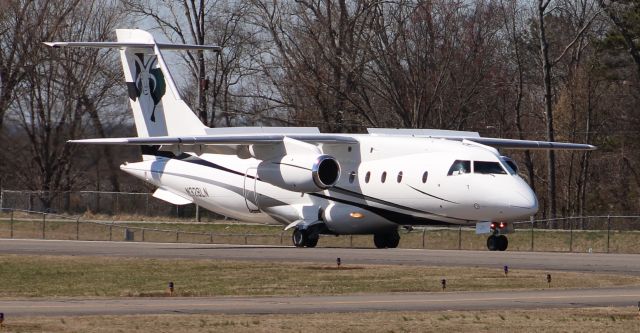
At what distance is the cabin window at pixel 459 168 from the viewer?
35500 mm

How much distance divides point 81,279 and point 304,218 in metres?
12.9

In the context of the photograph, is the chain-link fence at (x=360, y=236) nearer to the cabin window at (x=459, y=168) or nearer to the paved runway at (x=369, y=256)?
the paved runway at (x=369, y=256)

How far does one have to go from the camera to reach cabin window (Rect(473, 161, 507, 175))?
115 feet

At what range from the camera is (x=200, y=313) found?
1969cm

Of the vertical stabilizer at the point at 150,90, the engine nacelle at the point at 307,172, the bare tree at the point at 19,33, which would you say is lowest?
the engine nacelle at the point at 307,172

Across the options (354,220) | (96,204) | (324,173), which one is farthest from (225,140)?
(96,204)

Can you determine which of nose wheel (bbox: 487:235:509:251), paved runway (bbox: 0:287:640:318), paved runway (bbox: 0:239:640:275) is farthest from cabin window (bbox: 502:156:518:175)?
paved runway (bbox: 0:287:640:318)

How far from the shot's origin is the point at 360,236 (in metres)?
46.8

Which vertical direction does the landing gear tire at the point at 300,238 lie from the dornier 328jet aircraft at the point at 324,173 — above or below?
below

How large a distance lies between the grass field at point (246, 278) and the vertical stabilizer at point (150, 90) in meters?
12.8

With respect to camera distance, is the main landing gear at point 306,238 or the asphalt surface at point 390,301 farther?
the main landing gear at point 306,238

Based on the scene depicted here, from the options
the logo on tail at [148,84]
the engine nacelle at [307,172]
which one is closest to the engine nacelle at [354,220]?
the engine nacelle at [307,172]

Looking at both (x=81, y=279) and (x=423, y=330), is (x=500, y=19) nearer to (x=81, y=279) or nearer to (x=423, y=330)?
(x=81, y=279)

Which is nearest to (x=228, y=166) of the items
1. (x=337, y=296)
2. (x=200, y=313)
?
(x=337, y=296)
